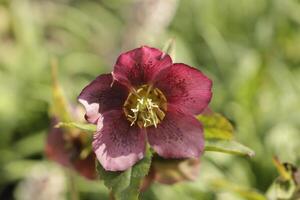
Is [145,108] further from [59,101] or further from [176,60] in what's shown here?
[176,60]

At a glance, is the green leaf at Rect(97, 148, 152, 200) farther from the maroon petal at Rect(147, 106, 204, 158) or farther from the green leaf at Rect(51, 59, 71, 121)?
the green leaf at Rect(51, 59, 71, 121)

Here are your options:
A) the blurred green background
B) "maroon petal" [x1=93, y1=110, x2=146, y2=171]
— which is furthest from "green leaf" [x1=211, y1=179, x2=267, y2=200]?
"maroon petal" [x1=93, y1=110, x2=146, y2=171]

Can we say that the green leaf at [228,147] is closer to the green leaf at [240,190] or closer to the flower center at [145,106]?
the flower center at [145,106]

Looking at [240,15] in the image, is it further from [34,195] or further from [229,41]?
[34,195]

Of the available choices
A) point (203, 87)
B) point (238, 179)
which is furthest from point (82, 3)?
point (203, 87)

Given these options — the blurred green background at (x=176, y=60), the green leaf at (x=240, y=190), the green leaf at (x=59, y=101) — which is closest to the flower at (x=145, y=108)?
the green leaf at (x=59, y=101)
